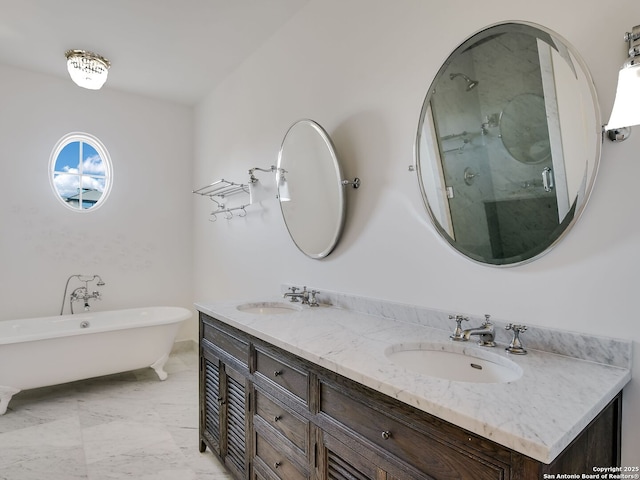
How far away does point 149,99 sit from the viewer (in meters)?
3.94

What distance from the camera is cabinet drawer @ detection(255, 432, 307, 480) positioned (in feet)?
4.58

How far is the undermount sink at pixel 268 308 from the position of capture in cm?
220

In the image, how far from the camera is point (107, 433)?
2381 millimetres

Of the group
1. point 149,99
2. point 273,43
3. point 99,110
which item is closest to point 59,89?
point 99,110

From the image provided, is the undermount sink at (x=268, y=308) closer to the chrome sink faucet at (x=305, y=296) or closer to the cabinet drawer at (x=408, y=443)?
the chrome sink faucet at (x=305, y=296)

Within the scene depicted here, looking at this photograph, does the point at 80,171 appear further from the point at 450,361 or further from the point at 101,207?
the point at 450,361

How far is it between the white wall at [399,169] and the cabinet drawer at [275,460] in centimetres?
82

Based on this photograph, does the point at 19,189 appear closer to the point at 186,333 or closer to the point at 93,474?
the point at 186,333

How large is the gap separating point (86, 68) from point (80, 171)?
1.14m

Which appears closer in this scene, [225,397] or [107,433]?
[225,397]

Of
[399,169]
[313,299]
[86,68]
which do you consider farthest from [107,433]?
[86,68]

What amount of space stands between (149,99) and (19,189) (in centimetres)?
149

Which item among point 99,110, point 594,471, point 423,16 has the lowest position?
point 594,471

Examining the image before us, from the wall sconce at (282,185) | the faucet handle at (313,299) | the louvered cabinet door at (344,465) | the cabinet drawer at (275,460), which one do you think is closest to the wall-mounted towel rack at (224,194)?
the wall sconce at (282,185)
